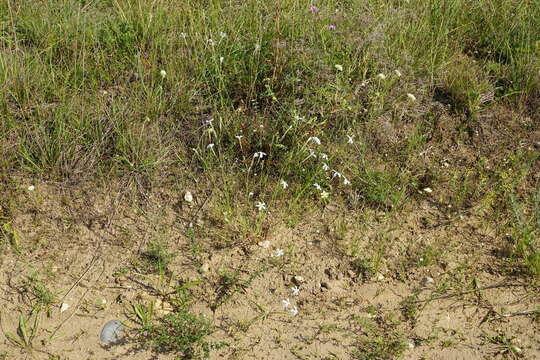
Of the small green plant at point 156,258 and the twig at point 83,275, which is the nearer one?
the twig at point 83,275

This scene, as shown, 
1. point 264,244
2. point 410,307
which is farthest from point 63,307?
point 410,307

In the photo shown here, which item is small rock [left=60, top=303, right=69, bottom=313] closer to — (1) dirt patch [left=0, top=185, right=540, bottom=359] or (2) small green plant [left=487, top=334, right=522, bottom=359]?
(1) dirt patch [left=0, top=185, right=540, bottom=359]

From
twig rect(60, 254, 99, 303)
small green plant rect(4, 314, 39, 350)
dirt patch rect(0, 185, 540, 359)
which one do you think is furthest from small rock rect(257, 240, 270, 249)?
small green plant rect(4, 314, 39, 350)

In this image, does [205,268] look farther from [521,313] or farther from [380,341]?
[521,313]

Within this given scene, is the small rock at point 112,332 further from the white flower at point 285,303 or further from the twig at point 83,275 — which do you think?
the white flower at point 285,303

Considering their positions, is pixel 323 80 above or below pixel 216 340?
above

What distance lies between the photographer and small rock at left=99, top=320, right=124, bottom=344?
278cm

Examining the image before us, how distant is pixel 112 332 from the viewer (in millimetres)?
2807

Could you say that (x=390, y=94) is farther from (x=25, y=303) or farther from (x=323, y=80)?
(x=25, y=303)

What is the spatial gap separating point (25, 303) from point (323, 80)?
91.5 inches

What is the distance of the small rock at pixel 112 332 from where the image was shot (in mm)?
2783

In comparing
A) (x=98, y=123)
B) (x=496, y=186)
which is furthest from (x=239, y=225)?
(x=496, y=186)

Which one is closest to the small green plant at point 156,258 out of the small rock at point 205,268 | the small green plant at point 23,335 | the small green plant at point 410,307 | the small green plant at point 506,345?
the small rock at point 205,268

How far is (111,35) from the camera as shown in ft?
13.7
